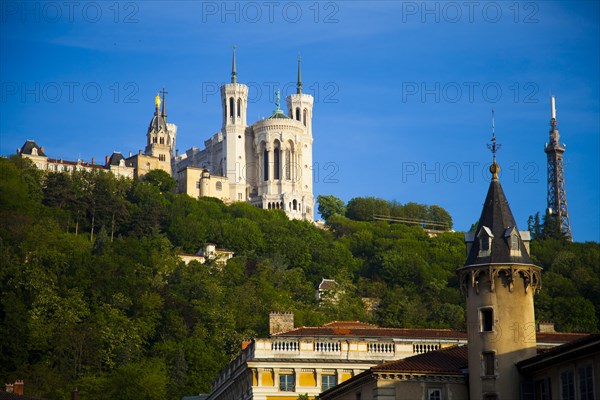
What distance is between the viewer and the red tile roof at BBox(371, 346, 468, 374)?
180ft

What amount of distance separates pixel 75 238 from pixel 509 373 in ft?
391

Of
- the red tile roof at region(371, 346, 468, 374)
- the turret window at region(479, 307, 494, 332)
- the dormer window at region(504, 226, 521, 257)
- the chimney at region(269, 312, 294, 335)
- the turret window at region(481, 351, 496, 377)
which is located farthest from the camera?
the chimney at region(269, 312, 294, 335)

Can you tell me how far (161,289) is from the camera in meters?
157

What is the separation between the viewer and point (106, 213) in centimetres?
19600

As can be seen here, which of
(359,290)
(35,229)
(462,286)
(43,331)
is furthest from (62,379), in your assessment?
(462,286)

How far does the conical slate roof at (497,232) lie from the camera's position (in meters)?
54.9

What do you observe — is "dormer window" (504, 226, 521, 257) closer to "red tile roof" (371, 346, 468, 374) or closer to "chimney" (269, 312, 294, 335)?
"red tile roof" (371, 346, 468, 374)

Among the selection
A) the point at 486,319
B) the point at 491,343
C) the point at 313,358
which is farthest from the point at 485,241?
the point at 313,358

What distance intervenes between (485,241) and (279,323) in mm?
22816

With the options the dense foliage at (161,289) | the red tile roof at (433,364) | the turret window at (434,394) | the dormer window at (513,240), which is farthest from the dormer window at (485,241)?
the dense foliage at (161,289)

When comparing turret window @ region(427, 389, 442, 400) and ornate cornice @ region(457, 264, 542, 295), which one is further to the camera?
turret window @ region(427, 389, 442, 400)

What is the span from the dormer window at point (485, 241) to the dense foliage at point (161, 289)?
2081 inches

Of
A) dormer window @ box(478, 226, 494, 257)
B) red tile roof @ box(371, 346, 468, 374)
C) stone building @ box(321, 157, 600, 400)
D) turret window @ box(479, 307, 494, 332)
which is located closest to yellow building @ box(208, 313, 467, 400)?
red tile roof @ box(371, 346, 468, 374)

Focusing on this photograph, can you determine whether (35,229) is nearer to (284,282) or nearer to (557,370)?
(284,282)
